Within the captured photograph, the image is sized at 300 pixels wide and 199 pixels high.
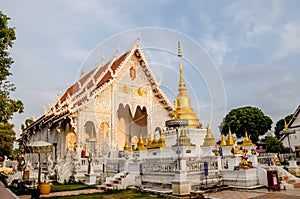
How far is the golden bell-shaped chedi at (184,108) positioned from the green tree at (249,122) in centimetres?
1925

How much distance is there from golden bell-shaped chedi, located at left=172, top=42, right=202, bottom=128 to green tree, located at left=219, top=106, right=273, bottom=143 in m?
19.2

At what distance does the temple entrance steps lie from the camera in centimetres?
1043

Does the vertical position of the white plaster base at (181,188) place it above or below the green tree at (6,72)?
below

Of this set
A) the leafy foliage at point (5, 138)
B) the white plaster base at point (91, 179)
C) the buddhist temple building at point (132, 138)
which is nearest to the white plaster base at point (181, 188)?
the buddhist temple building at point (132, 138)

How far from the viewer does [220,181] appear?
9.80 metres

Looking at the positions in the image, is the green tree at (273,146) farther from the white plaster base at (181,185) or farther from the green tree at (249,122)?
the white plaster base at (181,185)

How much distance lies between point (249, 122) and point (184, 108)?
69.4 feet

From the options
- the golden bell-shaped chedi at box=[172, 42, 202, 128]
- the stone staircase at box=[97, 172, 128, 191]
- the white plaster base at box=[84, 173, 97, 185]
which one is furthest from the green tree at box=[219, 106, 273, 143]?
the stone staircase at box=[97, 172, 128, 191]

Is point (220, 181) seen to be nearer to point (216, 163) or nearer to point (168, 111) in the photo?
point (216, 163)

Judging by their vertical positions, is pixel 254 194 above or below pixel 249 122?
below

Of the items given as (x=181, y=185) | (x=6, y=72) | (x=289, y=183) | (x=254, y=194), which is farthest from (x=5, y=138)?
(x=289, y=183)

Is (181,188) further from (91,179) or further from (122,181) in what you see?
(91,179)

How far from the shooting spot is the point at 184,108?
1453 cm

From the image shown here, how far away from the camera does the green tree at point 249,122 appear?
3316 cm
